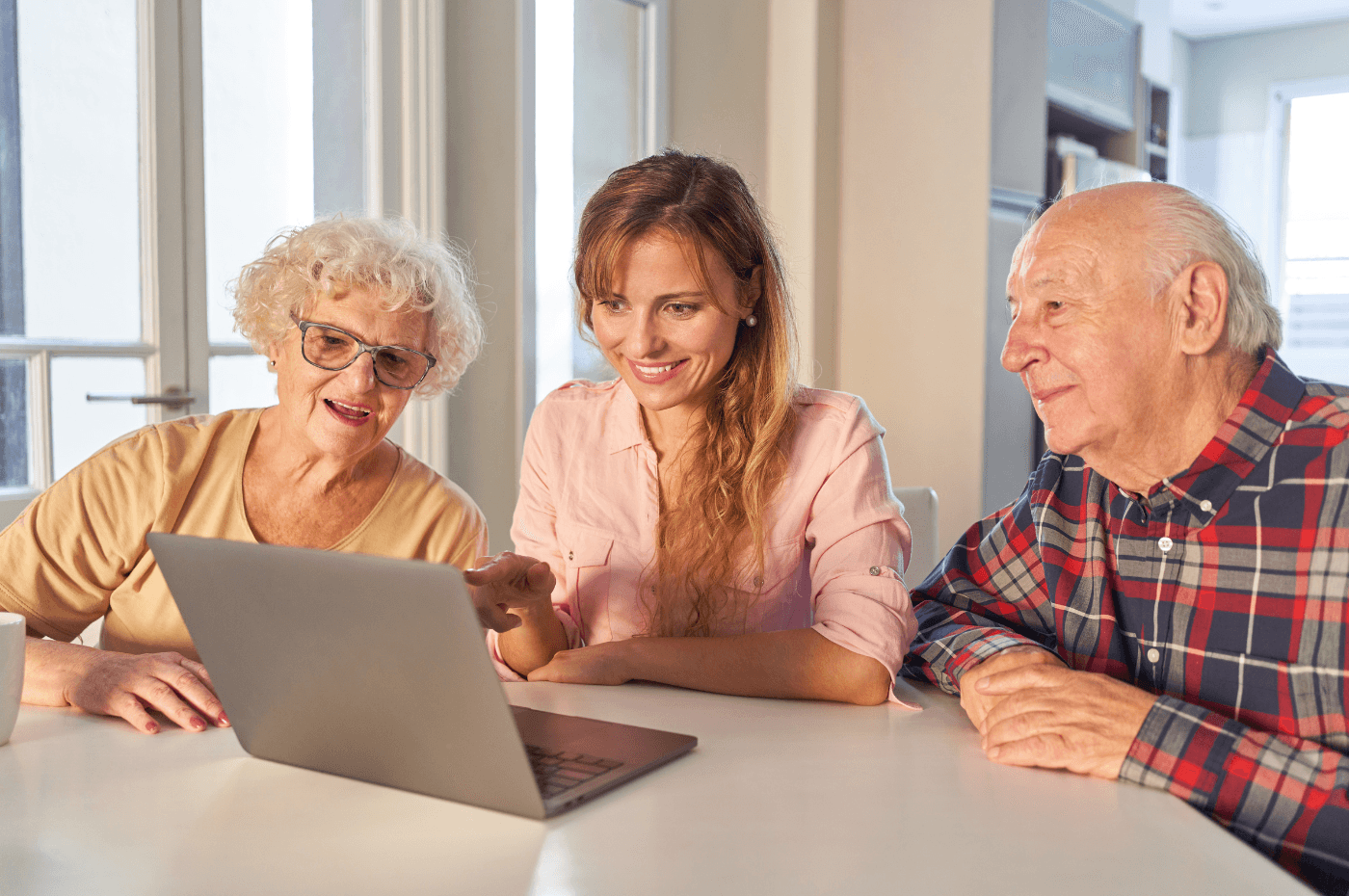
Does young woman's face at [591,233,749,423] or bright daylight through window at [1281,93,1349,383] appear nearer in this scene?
young woman's face at [591,233,749,423]

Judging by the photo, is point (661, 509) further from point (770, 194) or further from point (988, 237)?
point (770, 194)

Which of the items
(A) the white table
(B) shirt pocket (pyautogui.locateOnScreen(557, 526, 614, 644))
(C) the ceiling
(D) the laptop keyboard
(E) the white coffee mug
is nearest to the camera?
(A) the white table

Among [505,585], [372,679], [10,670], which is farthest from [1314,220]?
[10,670]

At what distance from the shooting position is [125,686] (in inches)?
42.7

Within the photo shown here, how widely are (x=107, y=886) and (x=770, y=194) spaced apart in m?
3.67

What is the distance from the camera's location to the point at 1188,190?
46.8 inches

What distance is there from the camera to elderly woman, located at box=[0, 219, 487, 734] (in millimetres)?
1466

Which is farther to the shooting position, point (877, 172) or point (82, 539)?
point (877, 172)

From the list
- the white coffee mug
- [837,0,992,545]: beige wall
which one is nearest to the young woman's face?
the white coffee mug

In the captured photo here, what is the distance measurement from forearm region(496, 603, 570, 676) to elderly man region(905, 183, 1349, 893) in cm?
45

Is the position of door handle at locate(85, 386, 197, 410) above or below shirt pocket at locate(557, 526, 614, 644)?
above

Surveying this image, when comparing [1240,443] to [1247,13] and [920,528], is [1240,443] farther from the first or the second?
[1247,13]

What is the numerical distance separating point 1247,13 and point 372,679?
5639 millimetres

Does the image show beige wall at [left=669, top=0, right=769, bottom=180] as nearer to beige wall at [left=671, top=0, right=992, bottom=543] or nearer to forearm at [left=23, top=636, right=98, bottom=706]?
beige wall at [left=671, top=0, right=992, bottom=543]
